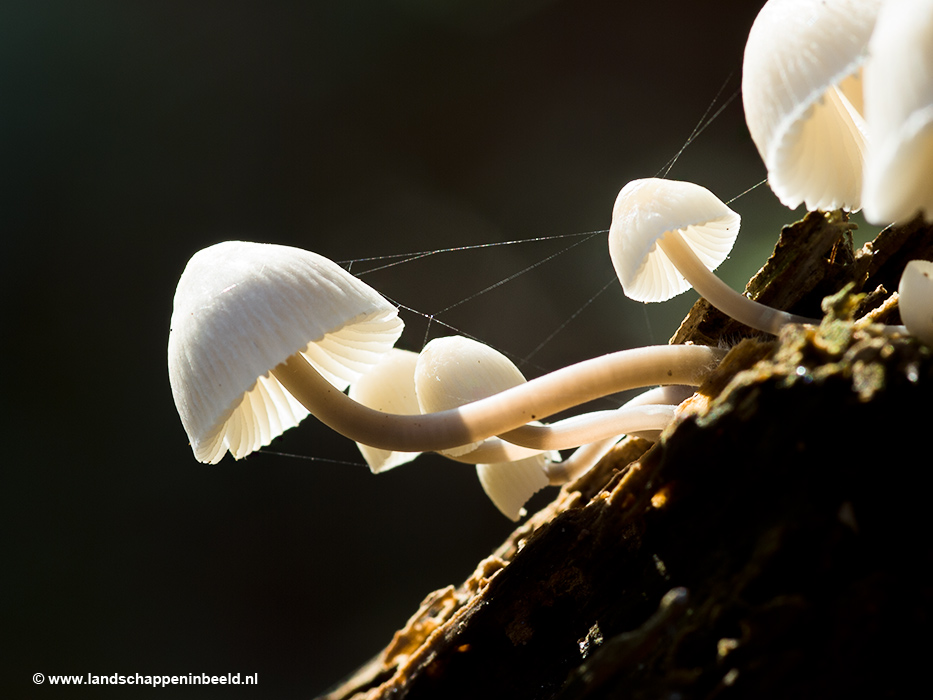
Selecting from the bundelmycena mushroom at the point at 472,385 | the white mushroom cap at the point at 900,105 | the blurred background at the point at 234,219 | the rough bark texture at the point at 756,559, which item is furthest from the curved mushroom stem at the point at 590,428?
the blurred background at the point at 234,219

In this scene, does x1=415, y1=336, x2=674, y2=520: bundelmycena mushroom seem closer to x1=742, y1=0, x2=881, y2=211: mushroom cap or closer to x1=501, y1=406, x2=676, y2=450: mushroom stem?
x1=501, y1=406, x2=676, y2=450: mushroom stem

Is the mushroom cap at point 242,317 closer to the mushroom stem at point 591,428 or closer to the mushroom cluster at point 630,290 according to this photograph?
the mushroom cluster at point 630,290

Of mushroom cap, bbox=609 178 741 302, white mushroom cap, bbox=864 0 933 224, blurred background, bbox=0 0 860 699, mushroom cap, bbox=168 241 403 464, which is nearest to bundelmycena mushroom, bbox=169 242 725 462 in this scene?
mushroom cap, bbox=168 241 403 464

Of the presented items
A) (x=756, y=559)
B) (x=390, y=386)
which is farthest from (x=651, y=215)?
(x=390, y=386)

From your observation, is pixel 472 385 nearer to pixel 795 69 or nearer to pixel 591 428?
pixel 591 428

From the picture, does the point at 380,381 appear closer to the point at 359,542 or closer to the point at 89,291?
the point at 359,542

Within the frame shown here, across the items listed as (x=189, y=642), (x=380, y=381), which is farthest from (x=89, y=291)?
(x=380, y=381)
